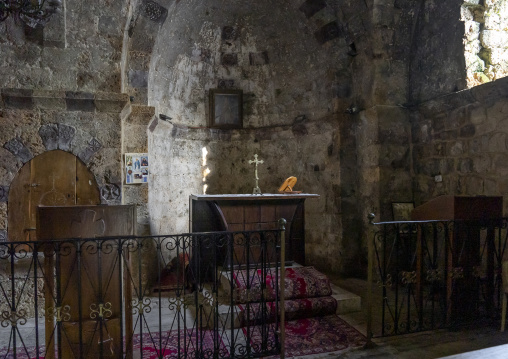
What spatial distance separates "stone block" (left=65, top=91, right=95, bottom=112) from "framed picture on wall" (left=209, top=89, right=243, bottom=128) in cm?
248

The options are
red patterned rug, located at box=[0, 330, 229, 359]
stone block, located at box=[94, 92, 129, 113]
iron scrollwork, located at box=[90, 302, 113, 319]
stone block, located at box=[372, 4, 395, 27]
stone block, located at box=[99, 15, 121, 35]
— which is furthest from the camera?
stone block, located at box=[372, 4, 395, 27]

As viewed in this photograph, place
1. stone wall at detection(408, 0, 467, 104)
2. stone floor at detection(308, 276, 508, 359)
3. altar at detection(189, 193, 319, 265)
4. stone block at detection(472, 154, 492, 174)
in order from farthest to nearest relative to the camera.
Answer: altar at detection(189, 193, 319, 265), stone wall at detection(408, 0, 467, 104), stone block at detection(472, 154, 492, 174), stone floor at detection(308, 276, 508, 359)

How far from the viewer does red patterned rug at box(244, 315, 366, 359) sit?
3.25m

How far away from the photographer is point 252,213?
16.6 feet

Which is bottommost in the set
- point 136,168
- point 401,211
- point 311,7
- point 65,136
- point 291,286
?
point 291,286

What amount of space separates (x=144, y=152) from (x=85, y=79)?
3.68 ft

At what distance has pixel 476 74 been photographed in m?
4.65

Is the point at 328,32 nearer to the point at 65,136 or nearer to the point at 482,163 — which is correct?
the point at 482,163

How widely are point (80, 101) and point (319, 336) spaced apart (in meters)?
3.71

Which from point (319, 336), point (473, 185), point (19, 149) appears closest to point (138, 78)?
point (19, 149)

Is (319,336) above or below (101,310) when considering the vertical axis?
below

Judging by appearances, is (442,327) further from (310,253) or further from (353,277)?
(310,253)

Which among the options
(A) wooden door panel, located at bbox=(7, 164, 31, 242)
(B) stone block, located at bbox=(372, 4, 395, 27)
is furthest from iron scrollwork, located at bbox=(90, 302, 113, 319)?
(B) stone block, located at bbox=(372, 4, 395, 27)

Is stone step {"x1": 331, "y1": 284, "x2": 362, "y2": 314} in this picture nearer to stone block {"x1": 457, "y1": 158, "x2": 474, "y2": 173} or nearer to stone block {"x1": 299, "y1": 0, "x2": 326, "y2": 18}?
stone block {"x1": 457, "y1": 158, "x2": 474, "y2": 173}
